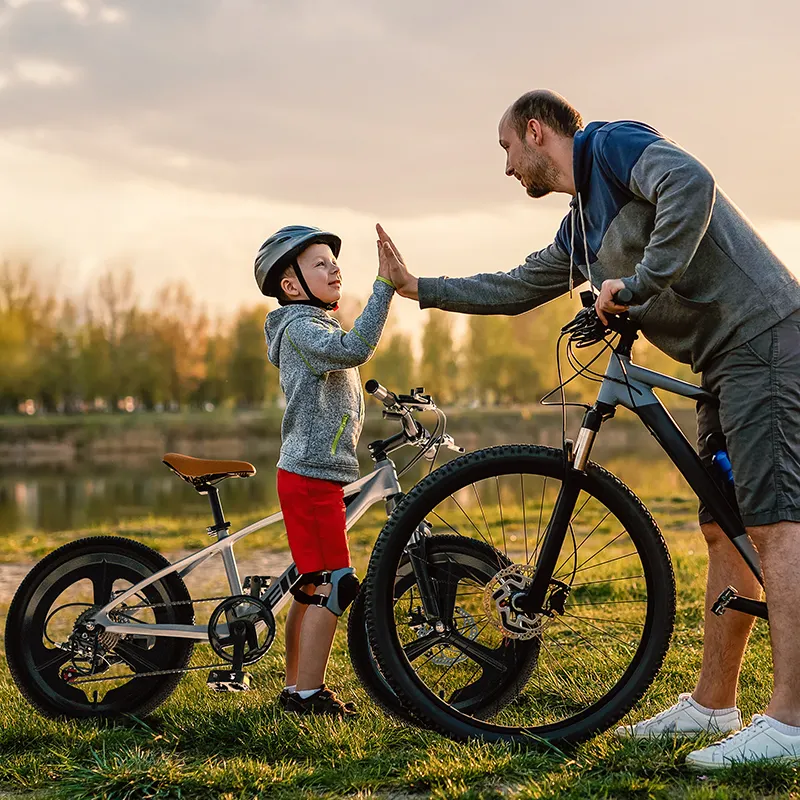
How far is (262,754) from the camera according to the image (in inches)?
122

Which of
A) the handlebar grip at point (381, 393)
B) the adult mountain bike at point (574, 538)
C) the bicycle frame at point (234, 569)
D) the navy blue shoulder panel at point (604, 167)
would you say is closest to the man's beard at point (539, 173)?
the navy blue shoulder panel at point (604, 167)

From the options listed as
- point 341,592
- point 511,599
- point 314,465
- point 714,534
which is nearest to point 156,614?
point 341,592

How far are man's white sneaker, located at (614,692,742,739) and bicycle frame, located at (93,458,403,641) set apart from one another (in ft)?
4.05

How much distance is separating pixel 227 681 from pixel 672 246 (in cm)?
224

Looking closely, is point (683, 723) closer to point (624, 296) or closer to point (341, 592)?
point (341, 592)

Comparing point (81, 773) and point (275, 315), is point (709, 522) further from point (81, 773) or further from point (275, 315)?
point (81, 773)

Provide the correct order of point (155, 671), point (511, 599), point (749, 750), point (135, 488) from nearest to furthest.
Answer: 1. point (749, 750)
2. point (511, 599)
3. point (155, 671)
4. point (135, 488)

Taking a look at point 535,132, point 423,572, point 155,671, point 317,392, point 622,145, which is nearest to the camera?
point 622,145

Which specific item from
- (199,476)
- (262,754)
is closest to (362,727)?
(262,754)

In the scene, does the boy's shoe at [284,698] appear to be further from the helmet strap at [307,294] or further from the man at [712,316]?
the helmet strap at [307,294]

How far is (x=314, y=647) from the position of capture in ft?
11.7

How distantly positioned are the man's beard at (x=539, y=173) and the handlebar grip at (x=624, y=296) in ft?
1.88

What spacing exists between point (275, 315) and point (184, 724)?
1.55 m

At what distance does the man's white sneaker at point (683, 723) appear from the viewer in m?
3.11
